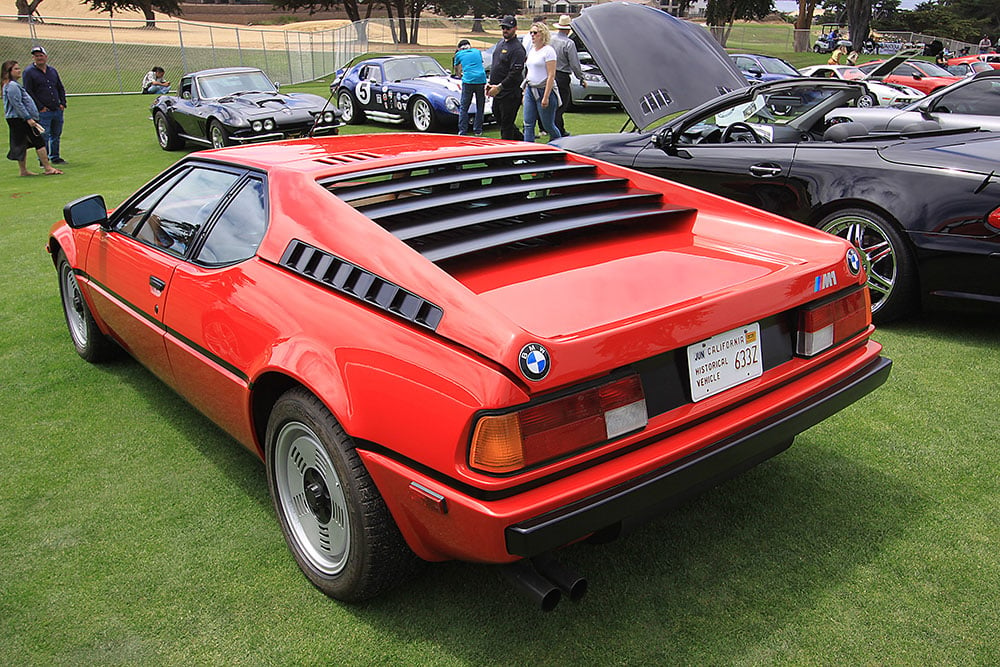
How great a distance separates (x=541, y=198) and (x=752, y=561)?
151cm

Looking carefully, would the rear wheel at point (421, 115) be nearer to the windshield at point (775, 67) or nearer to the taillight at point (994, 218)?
the windshield at point (775, 67)

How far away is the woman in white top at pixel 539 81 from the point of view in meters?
9.62

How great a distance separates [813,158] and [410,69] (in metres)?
11.7

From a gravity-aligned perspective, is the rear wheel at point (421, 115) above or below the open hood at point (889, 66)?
below

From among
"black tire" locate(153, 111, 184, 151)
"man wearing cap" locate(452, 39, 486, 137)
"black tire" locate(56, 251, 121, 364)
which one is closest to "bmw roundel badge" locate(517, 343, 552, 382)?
"black tire" locate(56, 251, 121, 364)

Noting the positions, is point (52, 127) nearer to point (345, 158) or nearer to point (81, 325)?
point (81, 325)

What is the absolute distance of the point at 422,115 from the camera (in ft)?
46.1

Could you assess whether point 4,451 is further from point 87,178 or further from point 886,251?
point 87,178

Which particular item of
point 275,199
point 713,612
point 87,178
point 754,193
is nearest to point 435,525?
point 713,612

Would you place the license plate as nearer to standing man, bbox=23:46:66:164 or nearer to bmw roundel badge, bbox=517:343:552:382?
bmw roundel badge, bbox=517:343:552:382

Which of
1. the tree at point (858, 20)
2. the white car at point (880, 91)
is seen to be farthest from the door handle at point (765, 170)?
the tree at point (858, 20)

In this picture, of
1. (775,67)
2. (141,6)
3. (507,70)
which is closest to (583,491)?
(507,70)

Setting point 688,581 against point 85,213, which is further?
point 85,213

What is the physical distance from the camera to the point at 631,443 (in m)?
2.09
